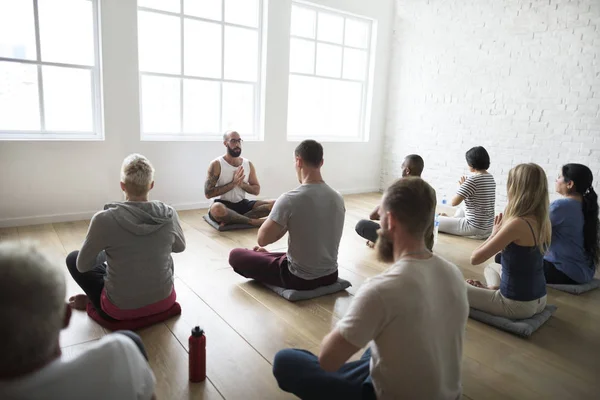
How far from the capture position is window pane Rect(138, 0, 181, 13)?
5.02m

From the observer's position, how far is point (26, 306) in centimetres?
85

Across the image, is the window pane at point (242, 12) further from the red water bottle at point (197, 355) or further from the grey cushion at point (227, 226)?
the red water bottle at point (197, 355)

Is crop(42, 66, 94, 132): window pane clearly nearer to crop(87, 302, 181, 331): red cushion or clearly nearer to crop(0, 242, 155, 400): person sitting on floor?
crop(87, 302, 181, 331): red cushion

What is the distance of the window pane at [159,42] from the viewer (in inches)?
199

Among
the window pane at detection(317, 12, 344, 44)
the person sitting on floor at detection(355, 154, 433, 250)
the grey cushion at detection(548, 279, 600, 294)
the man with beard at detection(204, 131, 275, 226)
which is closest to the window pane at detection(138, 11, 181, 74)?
the man with beard at detection(204, 131, 275, 226)

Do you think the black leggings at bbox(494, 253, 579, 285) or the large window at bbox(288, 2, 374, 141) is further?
the large window at bbox(288, 2, 374, 141)

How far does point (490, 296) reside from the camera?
2.75 metres

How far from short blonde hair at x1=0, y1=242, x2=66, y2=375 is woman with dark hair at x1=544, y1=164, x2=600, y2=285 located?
3.33 metres

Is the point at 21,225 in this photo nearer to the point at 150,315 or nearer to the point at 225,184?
the point at 225,184

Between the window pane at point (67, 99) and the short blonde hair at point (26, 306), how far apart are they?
4.37m

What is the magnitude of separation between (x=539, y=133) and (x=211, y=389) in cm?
511

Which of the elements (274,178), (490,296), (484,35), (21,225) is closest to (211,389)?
(490,296)

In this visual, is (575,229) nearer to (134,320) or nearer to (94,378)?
(134,320)

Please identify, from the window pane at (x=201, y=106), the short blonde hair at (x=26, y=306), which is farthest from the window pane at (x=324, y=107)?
the short blonde hair at (x=26, y=306)
